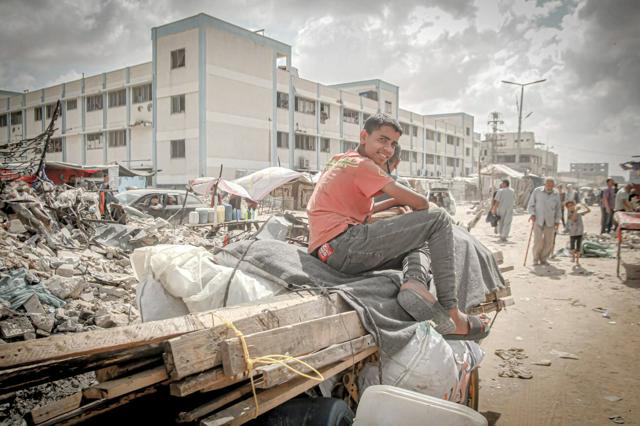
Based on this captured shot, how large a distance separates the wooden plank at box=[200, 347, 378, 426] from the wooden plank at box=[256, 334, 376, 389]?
0.14ft

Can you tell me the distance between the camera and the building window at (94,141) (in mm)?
30516

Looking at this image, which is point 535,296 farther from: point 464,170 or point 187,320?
point 464,170

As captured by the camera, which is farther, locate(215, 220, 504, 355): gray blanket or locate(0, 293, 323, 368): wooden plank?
locate(215, 220, 504, 355): gray blanket

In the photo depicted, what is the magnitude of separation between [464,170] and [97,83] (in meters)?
43.2

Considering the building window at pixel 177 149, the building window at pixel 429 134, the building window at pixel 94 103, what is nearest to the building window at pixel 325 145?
the building window at pixel 177 149

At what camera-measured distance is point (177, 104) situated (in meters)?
26.0

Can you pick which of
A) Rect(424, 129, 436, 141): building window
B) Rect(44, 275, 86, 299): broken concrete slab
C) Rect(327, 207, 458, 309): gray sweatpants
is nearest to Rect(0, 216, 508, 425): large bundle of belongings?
Rect(327, 207, 458, 309): gray sweatpants

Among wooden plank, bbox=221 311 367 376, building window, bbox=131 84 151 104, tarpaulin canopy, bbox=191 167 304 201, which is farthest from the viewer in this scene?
building window, bbox=131 84 151 104

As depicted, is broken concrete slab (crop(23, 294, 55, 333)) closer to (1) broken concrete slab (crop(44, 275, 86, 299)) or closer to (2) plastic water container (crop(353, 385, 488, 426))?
(1) broken concrete slab (crop(44, 275, 86, 299))

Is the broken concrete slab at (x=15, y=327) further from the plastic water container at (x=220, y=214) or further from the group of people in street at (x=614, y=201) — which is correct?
the group of people in street at (x=614, y=201)

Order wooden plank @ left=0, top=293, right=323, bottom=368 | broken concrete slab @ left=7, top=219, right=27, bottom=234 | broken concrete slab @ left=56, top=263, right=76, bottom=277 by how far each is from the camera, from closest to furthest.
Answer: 1. wooden plank @ left=0, top=293, right=323, bottom=368
2. broken concrete slab @ left=56, top=263, right=76, bottom=277
3. broken concrete slab @ left=7, top=219, right=27, bottom=234

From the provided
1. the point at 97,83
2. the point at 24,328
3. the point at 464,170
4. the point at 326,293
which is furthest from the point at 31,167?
the point at 464,170

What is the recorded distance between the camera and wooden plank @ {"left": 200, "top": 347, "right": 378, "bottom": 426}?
1.43m

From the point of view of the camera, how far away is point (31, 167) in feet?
36.2
